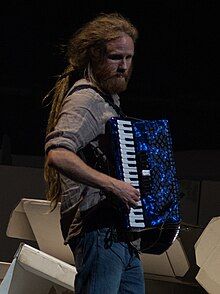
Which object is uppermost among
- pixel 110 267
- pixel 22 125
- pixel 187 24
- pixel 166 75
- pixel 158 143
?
pixel 158 143

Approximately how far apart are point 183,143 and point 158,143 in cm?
357

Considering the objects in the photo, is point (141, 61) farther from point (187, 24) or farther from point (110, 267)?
point (110, 267)

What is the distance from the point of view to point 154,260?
2975 millimetres

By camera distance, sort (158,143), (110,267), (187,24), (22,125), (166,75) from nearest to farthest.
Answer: (110,267) < (158,143) < (187,24) < (166,75) < (22,125)

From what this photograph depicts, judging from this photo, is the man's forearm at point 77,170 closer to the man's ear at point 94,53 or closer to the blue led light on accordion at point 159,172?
the blue led light on accordion at point 159,172

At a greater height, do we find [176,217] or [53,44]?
[176,217]

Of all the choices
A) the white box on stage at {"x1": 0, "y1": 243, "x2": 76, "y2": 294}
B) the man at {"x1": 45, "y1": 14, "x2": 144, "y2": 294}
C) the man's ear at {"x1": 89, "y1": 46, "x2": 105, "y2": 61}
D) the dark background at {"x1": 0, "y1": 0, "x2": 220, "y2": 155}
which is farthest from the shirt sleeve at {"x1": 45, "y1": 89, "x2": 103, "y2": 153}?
the dark background at {"x1": 0, "y1": 0, "x2": 220, "y2": 155}

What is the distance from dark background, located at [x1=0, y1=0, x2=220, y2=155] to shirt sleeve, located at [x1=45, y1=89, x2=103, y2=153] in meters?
3.40

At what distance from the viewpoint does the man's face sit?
6.25ft

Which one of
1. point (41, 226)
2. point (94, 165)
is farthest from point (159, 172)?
point (41, 226)

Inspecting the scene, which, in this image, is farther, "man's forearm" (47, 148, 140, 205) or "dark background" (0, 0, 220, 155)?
"dark background" (0, 0, 220, 155)

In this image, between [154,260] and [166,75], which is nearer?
[154,260]

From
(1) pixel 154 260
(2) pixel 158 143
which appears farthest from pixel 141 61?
(2) pixel 158 143

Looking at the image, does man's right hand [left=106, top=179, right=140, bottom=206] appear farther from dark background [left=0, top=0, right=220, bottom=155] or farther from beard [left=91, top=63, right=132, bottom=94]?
dark background [left=0, top=0, right=220, bottom=155]
